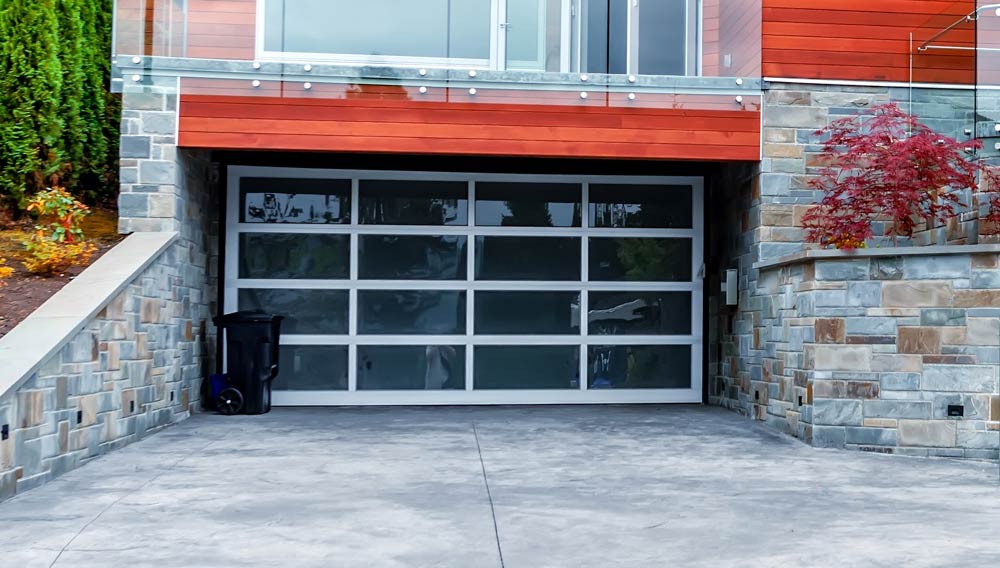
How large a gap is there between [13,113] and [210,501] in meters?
5.72

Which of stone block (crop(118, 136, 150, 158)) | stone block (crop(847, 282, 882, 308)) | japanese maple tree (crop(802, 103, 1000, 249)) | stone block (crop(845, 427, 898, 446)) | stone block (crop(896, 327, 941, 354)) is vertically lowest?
stone block (crop(845, 427, 898, 446))

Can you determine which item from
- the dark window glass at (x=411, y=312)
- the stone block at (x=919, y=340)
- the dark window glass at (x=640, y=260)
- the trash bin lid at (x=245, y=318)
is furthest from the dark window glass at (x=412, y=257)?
the stone block at (x=919, y=340)

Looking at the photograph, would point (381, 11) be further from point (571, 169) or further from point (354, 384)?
point (354, 384)

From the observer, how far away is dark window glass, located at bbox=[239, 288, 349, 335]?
1068cm

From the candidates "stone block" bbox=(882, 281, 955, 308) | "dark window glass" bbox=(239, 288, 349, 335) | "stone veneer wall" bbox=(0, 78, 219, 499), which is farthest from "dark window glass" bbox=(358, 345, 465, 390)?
"stone block" bbox=(882, 281, 955, 308)

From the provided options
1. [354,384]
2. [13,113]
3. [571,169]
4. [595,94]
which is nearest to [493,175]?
[571,169]

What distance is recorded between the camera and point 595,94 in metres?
9.47

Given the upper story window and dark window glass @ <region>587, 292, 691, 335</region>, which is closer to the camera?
the upper story window

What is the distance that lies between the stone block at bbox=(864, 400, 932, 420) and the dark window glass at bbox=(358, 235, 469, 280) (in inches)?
191

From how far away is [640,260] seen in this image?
11086mm

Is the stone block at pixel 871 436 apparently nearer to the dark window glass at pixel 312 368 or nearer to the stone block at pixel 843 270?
the stone block at pixel 843 270

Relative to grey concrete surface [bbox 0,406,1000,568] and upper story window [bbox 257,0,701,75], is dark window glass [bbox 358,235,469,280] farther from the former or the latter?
grey concrete surface [bbox 0,406,1000,568]

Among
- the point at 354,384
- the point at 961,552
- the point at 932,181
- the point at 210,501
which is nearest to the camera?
the point at 961,552

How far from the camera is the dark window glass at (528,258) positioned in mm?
10961
